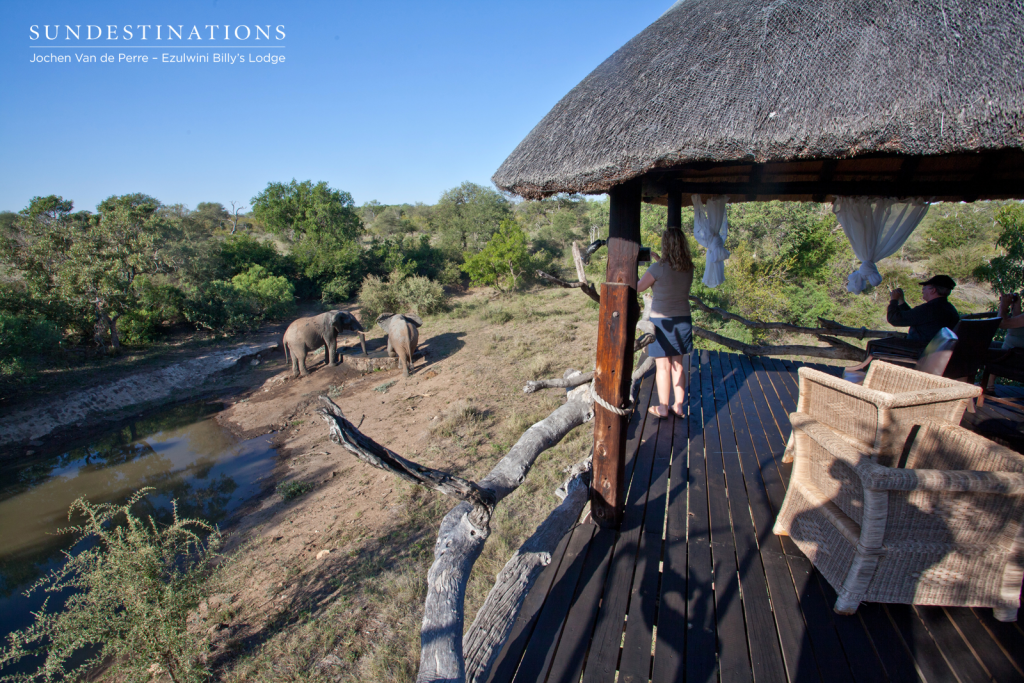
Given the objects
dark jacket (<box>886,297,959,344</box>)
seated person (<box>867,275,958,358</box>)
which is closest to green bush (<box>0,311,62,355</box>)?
seated person (<box>867,275,958,358</box>)

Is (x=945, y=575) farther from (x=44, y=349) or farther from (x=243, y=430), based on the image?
(x=44, y=349)

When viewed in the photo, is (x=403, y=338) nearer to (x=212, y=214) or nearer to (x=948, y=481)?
(x=948, y=481)

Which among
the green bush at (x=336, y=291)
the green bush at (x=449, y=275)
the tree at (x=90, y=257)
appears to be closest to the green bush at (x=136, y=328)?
the tree at (x=90, y=257)

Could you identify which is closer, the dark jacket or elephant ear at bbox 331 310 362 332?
the dark jacket

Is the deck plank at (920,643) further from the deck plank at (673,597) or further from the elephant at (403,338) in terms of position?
the elephant at (403,338)

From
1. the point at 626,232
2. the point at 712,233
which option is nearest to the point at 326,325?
the point at 712,233

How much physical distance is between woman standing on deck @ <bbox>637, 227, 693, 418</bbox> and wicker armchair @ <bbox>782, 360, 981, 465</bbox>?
3.71ft

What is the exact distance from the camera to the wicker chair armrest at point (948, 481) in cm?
153

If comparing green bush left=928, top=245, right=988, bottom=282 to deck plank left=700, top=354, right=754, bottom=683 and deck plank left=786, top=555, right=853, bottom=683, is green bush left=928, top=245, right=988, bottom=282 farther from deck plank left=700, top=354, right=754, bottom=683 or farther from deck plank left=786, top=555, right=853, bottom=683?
deck plank left=786, top=555, right=853, bottom=683

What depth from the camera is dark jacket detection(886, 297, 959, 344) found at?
3.46 metres

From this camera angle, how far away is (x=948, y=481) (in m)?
1.56

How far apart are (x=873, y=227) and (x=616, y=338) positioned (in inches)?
136

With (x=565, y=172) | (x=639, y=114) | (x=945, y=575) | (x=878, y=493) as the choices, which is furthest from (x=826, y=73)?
(x=945, y=575)

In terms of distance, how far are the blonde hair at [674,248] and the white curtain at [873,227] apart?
1886 millimetres
